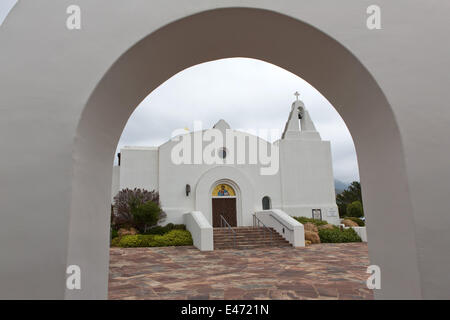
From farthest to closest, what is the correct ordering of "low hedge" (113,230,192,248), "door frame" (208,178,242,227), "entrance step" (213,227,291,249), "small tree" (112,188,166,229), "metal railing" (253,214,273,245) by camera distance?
"door frame" (208,178,242,227), "small tree" (112,188,166,229), "metal railing" (253,214,273,245), "low hedge" (113,230,192,248), "entrance step" (213,227,291,249)

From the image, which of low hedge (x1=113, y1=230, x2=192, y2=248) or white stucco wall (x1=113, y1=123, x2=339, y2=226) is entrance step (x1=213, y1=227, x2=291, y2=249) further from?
white stucco wall (x1=113, y1=123, x2=339, y2=226)

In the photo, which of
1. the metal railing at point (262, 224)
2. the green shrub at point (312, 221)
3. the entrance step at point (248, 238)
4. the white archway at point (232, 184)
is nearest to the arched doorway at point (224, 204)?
the white archway at point (232, 184)

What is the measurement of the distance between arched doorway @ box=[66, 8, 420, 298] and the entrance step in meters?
10.8

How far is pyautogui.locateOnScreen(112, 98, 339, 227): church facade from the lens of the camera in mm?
17375

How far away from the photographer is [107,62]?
120 inches

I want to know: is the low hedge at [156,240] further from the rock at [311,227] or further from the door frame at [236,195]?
the rock at [311,227]

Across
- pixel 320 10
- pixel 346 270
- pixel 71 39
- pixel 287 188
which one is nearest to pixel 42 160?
pixel 71 39

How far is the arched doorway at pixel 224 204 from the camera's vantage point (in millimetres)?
17594

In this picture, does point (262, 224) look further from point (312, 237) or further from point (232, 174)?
point (232, 174)

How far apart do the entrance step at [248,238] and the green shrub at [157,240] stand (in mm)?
1570

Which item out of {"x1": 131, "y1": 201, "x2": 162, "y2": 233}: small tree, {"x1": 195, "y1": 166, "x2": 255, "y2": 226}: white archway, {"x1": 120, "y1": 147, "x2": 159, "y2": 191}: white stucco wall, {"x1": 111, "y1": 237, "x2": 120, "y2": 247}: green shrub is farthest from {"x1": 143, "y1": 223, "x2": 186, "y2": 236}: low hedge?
{"x1": 120, "y1": 147, "x2": 159, "y2": 191}: white stucco wall

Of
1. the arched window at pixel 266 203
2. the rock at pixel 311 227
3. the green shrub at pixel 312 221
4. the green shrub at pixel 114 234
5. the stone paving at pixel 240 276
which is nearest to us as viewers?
the stone paving at pixel 240 276

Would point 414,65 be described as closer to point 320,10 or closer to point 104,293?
point 320,10
